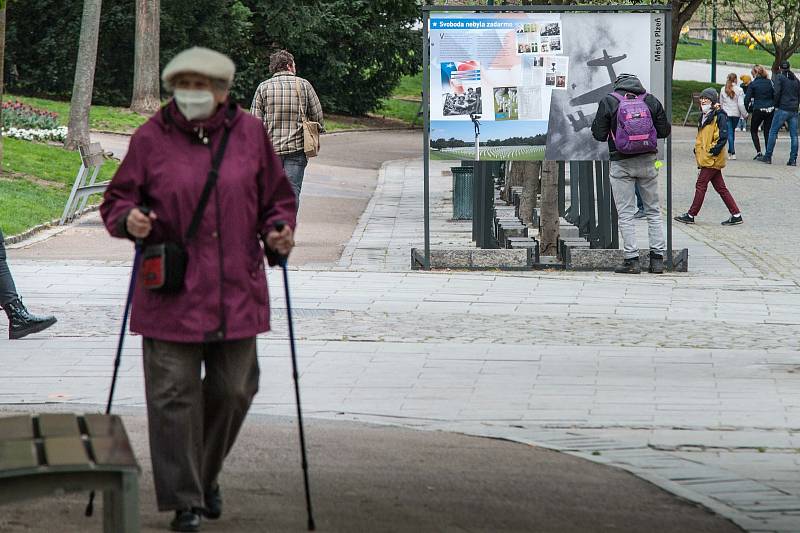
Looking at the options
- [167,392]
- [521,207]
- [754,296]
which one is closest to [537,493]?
[167,392]

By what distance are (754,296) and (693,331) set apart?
197 centimetres

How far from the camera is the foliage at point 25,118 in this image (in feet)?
87.0

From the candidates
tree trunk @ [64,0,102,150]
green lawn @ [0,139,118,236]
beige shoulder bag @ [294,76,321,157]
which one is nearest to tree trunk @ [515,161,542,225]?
beige shoulder bag @ [294,76,321,157]

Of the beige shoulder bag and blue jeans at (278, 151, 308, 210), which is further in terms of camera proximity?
blue jeans at (278, 151, 308, 210)

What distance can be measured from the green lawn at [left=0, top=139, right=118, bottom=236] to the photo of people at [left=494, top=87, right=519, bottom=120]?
537cm

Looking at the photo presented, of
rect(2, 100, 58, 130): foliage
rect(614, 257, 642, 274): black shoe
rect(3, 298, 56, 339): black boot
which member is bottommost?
rect(614, 257, 642, 274): black shoe

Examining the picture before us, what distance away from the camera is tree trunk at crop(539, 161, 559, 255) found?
14.6m

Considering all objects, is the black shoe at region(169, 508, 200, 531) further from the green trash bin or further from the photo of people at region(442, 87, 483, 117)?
the green trash bin

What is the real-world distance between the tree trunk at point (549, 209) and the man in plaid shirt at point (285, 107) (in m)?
2.42

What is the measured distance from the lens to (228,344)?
16.5 ft

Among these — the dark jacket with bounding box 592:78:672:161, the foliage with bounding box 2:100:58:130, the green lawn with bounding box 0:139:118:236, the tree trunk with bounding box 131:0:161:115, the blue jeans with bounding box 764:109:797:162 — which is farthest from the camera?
the tree trunk with bounding box 131:0:161:115

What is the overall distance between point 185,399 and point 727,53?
77.5 metres

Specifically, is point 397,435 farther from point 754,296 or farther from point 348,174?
point 348,174

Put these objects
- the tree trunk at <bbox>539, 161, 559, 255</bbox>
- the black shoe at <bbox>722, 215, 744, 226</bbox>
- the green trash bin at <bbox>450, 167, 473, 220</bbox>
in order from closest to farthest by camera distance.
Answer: the tree trunk at <bbox>539, 161, 559, 255</bbox>, the black shoe at <bbox>722, 215, 744, 226</bbox>, the green trash bin at <bbox>450, 167, 473, 220</bbox>
